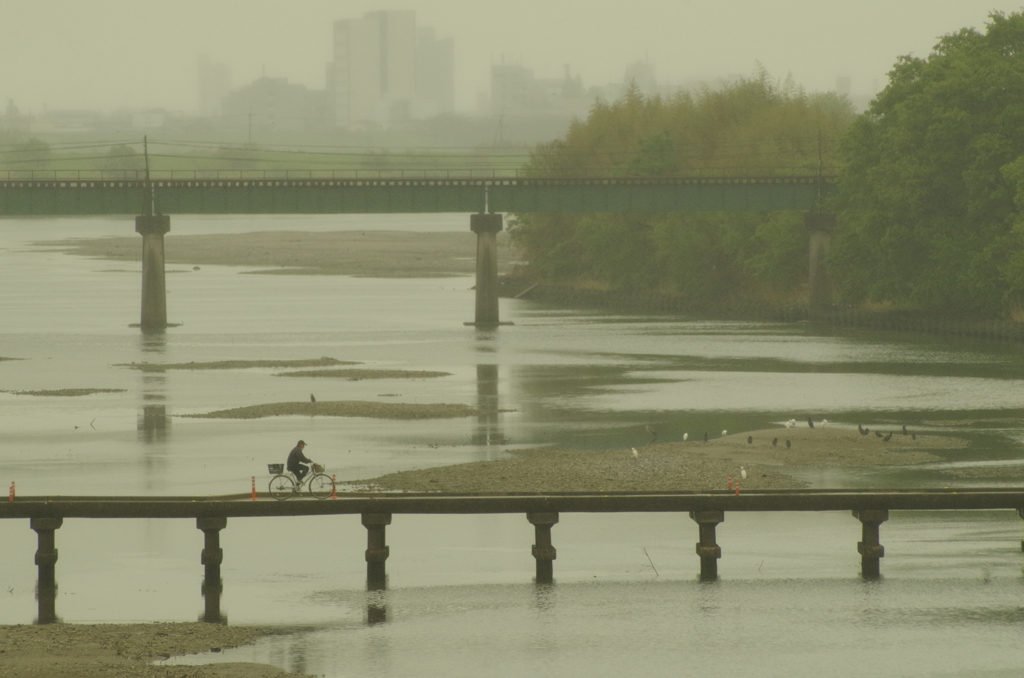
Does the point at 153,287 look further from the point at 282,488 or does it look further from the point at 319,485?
the point at 282,488

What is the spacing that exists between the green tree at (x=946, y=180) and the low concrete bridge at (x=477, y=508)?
7348cm

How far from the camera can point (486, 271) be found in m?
146

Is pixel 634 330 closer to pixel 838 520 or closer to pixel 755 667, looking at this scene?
pixel 838 520

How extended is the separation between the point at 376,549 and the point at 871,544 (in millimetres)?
11357

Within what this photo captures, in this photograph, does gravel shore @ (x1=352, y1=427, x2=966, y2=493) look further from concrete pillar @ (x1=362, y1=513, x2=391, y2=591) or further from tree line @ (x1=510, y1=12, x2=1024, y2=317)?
tree line @ (x1=510, y1=12, x2=1024, y2=317)

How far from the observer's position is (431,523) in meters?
49.2

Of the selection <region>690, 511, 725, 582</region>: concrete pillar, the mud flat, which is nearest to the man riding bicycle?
<region>690, 511, 725, 582</region>: concrete pillar

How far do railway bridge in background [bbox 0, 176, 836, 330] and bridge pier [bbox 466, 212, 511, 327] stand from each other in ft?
0.27

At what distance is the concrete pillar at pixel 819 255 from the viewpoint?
485ft

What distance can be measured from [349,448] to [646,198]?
298 ft

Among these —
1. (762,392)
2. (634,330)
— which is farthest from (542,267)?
(762,392)

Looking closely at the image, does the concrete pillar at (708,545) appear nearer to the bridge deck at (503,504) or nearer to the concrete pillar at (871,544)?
the bridge deck at (503,504)

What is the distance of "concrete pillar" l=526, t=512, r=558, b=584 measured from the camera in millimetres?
40312

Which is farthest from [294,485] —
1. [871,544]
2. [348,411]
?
[348,411]
